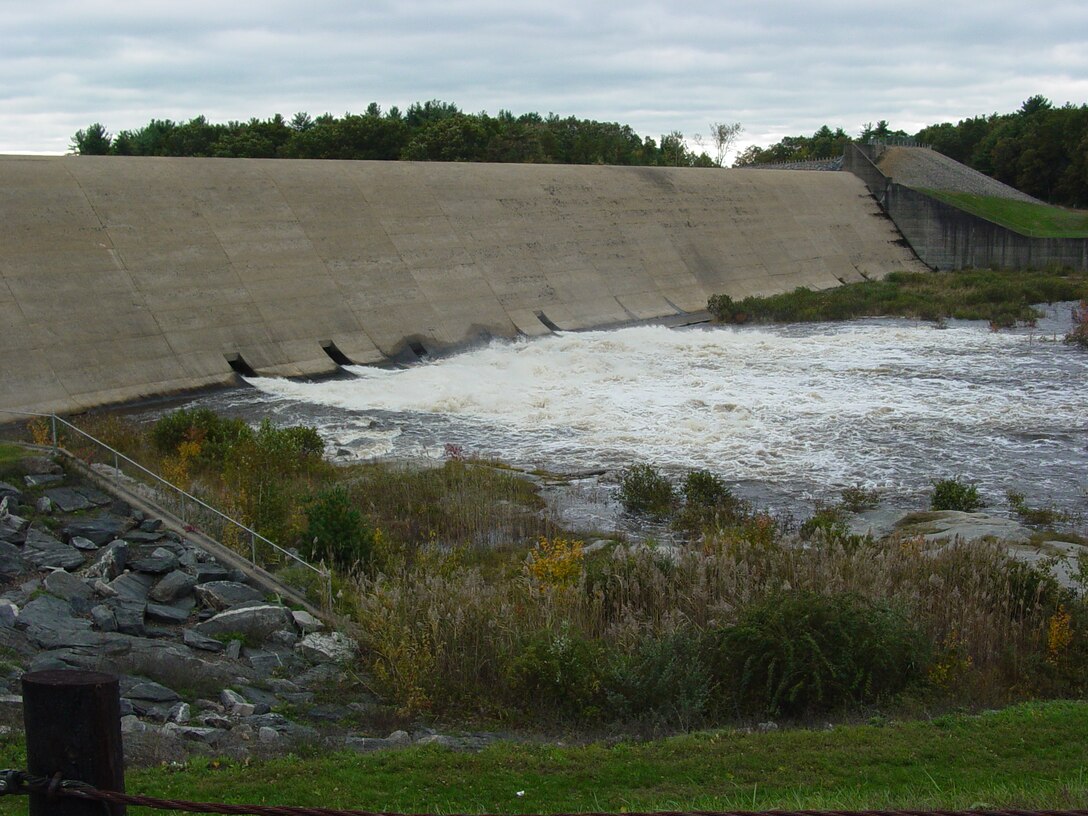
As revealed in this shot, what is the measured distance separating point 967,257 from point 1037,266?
2.34 meters

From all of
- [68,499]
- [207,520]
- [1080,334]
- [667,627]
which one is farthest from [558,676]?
[1080,334]

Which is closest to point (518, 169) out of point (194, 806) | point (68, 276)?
point (68, 276)

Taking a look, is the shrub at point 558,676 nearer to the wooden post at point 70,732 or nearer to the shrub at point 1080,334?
the wooden post at point 70,732

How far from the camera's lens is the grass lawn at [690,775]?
489cm

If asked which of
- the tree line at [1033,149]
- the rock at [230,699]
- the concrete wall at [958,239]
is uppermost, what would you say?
the tree line at [1033,149]

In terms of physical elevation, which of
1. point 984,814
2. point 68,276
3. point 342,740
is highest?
point 68,276

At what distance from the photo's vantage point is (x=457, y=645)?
755cm

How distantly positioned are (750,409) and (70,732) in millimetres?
16160

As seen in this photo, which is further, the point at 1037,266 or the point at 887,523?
the point at 1037,266

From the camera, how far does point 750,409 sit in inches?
712

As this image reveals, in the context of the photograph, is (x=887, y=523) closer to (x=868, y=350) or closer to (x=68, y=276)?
(x=868, y=350)

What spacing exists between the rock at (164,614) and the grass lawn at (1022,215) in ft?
Answer: 123

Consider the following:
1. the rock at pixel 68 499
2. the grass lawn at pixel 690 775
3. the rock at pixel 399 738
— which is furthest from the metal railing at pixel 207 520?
the grass lawn at pixel 690 775

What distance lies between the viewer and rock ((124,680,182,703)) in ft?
21.7
